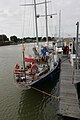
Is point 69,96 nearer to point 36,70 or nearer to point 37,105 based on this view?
point 37,105

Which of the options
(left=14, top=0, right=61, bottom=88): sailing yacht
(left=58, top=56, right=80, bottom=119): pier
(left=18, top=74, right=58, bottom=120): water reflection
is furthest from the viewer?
(left=14, top=0, right=61, bottom=88): sailing yacht

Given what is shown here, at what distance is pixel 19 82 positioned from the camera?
46.0ft

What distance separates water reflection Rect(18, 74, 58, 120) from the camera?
11641mm

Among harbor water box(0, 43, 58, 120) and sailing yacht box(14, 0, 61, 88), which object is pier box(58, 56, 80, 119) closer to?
harbor water box(0, 43, 58, 120)

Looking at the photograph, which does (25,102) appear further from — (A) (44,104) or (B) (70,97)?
(B) (70,97)

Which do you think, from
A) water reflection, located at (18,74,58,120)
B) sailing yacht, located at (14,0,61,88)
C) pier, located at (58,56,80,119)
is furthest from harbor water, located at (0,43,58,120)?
pier, located at (58,56,80,119)

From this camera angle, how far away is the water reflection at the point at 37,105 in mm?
11641

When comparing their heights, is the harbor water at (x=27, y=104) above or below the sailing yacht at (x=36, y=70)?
below

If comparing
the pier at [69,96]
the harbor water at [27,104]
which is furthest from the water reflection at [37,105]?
the pier at [69,96]

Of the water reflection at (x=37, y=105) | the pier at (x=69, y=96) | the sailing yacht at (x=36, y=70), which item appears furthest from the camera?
the sailing yacht at (x=36, y=70)

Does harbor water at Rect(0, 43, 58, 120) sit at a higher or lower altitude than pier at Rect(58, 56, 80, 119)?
lower

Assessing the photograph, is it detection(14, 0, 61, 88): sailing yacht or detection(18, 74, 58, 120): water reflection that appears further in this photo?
detection(14, 0, 61, 88): sailing yacht

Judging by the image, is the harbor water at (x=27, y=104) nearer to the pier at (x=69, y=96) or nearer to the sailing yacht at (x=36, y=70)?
the sailing yacht at (x=36, y=70)

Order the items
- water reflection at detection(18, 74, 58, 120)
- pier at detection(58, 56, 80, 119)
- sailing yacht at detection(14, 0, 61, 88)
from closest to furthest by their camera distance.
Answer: pier at detection(58, 56, 80, 119) → water reflection at detection(18, 74, 58, 120) → sailing yacht at detection(14, 0, 61, 88)
